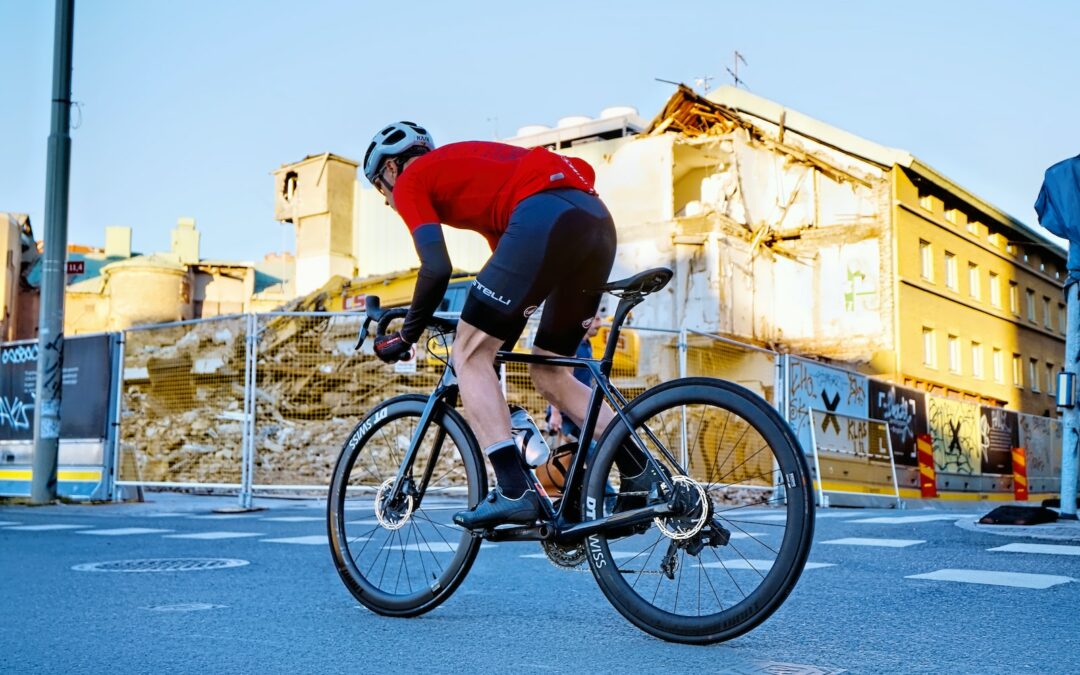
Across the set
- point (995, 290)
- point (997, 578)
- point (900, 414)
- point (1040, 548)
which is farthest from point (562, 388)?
point (995, 290)

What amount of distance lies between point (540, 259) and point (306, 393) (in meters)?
12.5

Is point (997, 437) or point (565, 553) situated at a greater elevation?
point (997, 437)

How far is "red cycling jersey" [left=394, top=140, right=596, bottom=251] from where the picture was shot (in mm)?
3834

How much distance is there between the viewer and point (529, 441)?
384 cm

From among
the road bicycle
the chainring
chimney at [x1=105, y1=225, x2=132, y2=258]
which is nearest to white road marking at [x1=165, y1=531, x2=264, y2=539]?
the road bicycle

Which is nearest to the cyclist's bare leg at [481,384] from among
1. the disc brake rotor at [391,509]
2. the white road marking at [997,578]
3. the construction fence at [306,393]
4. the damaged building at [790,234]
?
the disc brake rotor at [391,509]

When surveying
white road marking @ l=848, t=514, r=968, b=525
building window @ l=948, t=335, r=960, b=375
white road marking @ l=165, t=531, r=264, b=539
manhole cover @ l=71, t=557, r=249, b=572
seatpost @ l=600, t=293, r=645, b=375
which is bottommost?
white road marking @ l=165, t=531, r=264, b=539

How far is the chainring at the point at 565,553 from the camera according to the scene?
368 cm

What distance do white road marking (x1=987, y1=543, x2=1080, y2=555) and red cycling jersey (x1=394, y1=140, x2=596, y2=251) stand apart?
4.22 m

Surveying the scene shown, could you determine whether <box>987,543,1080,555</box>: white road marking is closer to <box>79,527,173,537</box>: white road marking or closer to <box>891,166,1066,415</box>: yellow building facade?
<box>79,527,173,537</box>: white road marking

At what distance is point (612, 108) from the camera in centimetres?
4759

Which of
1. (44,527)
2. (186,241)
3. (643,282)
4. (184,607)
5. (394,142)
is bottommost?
(44,527)

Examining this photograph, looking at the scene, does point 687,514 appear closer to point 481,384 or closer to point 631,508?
point 631,508

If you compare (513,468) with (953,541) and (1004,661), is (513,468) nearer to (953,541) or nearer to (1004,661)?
(1004,661)
